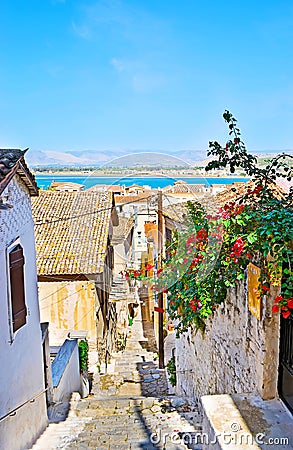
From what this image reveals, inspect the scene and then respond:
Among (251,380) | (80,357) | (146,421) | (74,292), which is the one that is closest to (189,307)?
(251,380)

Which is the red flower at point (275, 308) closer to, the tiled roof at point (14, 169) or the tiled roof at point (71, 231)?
the tiled roof at point (14, 169)

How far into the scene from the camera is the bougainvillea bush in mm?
2705

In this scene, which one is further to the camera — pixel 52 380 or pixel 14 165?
pixel 52 380

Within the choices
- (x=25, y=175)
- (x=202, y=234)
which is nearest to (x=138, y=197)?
(x=25, y=175)

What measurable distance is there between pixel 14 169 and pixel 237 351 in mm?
2985

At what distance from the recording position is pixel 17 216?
4250 mm

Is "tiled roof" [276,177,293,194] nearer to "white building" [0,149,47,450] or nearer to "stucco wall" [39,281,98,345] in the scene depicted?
"white building" [0,149,47,450]

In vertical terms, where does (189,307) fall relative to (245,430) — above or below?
above

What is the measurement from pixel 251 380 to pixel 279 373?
1.16 feet

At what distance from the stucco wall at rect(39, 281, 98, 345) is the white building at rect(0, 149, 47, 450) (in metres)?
4.93

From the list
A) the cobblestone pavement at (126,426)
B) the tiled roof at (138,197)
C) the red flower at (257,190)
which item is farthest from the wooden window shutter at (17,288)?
the red flower at (257,190)

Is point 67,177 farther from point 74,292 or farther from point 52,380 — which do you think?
point 74,292

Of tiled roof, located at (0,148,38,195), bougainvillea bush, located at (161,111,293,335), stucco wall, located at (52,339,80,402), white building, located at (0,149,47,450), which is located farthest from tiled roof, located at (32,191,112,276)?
bougainvillea bush, located at (161,111,293,335)

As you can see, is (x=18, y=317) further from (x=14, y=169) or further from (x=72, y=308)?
(x=72, y=308)
